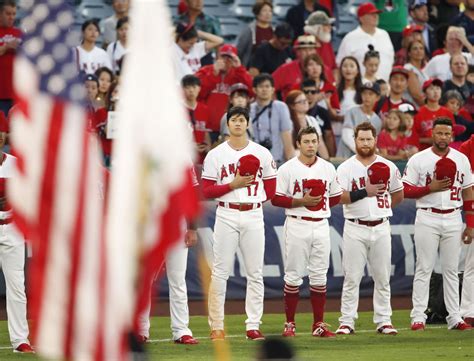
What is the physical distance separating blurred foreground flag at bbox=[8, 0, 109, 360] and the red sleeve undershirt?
28.4ft

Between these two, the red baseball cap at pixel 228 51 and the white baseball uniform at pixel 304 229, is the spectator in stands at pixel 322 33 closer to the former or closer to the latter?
the red baseball cap at pixel 228 51

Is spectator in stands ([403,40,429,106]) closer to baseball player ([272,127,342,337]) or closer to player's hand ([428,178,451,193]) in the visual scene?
player's hand ([428,178,451,193])

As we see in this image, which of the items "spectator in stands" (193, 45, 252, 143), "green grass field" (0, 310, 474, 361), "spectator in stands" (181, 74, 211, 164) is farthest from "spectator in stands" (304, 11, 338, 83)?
"green grass field" (0, 310, 474, 361)

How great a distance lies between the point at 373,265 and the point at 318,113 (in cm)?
463

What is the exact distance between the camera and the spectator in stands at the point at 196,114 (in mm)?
17031

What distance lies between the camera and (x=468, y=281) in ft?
49.1

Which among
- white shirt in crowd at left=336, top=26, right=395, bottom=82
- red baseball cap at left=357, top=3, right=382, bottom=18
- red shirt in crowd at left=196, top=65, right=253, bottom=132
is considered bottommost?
red shirt in crowd at left=196, top=65, right=253, bottom=132

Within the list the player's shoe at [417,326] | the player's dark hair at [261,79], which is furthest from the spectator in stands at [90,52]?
the player's shoe at [417,326]

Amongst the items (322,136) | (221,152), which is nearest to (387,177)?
(221,152)

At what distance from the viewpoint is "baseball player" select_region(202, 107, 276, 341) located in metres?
13.6

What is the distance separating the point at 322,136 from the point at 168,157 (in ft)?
40.9

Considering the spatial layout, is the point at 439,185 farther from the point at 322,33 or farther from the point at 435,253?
the point at 322,33

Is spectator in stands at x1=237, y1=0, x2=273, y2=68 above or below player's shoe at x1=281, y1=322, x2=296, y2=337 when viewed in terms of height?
above

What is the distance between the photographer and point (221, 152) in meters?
13.8
